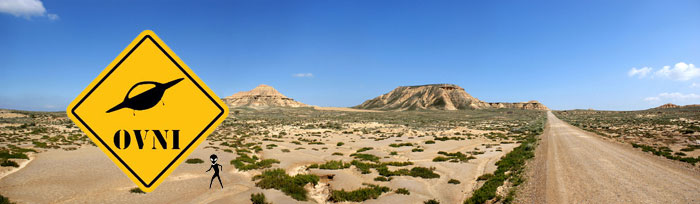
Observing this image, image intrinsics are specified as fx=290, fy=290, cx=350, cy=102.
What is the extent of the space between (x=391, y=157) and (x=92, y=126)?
22.6 metres

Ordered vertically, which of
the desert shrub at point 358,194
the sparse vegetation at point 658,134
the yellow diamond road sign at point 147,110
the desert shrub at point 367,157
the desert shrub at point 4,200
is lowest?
the desert shrub at point 358,194

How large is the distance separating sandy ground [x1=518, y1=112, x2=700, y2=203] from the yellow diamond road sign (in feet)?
42.4

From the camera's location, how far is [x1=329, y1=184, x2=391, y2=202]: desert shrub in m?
12.8

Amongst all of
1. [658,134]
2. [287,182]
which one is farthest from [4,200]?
[658,134]

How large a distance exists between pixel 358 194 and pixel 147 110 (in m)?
11.2

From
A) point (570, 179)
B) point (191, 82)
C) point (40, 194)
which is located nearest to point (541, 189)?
point (570, 179)

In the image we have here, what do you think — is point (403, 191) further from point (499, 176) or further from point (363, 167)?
point (499, 176)

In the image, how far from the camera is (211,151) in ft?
77.9

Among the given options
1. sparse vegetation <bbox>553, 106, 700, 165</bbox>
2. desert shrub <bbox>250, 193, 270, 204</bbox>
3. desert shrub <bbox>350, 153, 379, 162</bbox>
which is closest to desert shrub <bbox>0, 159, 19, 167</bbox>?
desert shrub <bbox>250, 193, 270, 204</bbox>

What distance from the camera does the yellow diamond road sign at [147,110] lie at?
301cm

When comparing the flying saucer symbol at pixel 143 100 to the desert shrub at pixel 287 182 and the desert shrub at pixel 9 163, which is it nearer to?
the desert shrub at pixel 287 182

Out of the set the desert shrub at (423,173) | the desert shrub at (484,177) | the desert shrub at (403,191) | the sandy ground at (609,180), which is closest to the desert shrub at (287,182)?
the desert shrub at (403,191)

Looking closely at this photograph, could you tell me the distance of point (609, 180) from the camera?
13.7m

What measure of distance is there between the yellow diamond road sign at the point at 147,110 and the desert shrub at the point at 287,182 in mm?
9970
